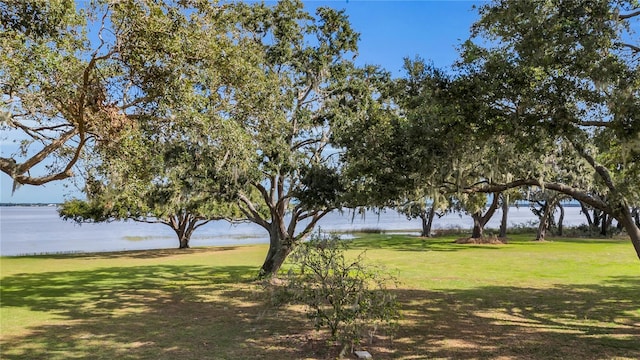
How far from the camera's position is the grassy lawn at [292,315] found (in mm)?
7250

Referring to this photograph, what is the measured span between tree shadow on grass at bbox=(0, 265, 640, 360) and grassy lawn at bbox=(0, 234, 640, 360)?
25 mm

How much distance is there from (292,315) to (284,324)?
2.80 feet

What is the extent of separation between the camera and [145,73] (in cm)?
729

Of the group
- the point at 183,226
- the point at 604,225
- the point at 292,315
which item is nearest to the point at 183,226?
the point at 183,226

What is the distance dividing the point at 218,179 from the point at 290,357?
24.2ft

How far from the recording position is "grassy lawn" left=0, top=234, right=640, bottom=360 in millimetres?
7250

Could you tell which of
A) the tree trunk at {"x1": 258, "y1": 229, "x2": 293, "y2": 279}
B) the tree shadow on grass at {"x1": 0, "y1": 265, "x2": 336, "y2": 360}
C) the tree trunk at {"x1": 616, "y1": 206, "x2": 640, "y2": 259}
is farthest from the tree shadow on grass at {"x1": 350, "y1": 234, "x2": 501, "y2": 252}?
the tree trunk at {"x1": 616, "y1": 206, "x2": 640, "y2": 259}

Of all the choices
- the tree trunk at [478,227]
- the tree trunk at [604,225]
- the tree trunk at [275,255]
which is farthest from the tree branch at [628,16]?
the tree trunk at [604,225]

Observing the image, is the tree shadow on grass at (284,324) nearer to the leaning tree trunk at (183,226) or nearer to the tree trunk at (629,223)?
the tree trunk at (629,223)

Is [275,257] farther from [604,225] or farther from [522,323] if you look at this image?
[604,225]

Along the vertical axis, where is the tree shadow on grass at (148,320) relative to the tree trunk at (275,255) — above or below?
below

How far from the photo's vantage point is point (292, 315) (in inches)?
395

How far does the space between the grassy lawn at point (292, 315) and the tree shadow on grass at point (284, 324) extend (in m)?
0.02

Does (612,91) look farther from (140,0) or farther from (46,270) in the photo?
(46,270)
